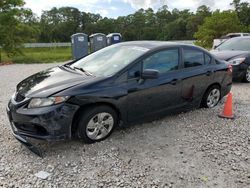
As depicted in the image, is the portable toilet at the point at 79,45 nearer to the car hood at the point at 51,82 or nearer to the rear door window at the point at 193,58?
the rear door window at the point at 193,58

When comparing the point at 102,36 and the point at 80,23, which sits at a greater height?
the point at 80,23

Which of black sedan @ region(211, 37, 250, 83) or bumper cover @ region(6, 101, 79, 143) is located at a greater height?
black sedan @ region(211, 37, 250, 83)

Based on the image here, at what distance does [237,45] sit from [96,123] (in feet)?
22.4

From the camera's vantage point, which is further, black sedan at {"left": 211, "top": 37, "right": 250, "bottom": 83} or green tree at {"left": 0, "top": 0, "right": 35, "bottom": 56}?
green tree at {"left": 0, "top": 0, "right": 35, "bottom": 56}

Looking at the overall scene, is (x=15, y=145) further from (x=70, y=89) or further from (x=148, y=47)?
(x=148, y=47)

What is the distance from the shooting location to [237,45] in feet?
29.3

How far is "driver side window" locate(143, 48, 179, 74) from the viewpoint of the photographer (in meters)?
4.40

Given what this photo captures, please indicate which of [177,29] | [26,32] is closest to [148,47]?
[26,32]

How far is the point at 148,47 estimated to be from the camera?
15.1 ft

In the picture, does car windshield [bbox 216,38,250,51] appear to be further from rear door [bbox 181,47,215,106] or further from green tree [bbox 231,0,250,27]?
green tree [bbox 231,0,250,27]

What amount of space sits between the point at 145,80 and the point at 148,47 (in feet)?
2.25

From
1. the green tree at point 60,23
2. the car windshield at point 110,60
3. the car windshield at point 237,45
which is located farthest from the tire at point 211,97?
the green tree at point 60,23

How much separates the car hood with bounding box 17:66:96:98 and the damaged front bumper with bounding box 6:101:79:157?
229mm

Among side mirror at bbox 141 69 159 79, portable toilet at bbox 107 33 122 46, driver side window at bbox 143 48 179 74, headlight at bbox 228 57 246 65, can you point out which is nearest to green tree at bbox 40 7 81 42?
portable toilet at bbox 107 33 122 46
